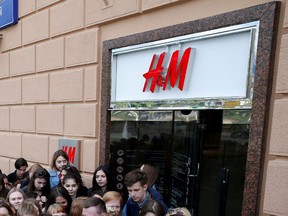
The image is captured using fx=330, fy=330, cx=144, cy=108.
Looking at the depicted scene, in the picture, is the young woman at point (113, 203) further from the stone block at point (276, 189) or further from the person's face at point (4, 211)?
the stone block at point (276, 189)

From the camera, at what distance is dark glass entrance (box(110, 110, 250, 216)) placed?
14.2 feet

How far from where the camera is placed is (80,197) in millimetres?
3129

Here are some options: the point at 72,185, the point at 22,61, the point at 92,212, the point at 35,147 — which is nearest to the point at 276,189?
the point at 92,212

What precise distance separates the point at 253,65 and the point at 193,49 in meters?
0.83

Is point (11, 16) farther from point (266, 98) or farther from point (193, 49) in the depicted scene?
point (266, 98)

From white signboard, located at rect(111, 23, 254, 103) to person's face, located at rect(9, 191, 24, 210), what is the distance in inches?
72.0

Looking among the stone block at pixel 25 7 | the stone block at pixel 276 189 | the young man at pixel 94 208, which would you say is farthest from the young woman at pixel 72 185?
the stone block at pixel 25 7

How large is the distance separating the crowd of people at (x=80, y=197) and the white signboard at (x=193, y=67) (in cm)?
105

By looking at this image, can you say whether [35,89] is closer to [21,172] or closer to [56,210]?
[21,172]

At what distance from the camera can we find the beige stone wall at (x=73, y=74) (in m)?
2.94

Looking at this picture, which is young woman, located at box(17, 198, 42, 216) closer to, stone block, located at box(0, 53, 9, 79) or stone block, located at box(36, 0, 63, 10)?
stone block, located at box(36, 0, 63, 10)

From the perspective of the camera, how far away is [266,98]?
9.83ft

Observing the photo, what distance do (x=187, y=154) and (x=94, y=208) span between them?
2076mm

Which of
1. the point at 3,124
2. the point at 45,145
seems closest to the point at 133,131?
the point at 45,145
